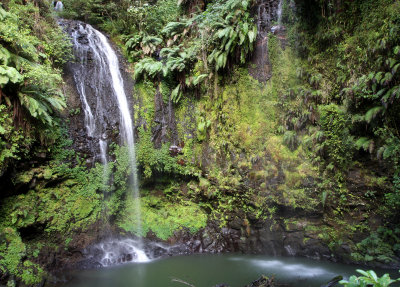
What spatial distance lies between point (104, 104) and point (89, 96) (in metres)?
0.59

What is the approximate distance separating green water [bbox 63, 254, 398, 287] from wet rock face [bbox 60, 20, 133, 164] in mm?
3736

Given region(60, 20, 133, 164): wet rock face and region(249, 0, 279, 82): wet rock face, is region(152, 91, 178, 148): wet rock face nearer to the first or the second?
region(60, 20, 133, 164): wet rock face

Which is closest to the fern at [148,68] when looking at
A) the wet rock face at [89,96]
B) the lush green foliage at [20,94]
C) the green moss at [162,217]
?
the wet rock face at [89,96]

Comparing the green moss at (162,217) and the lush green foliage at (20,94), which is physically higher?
the lush green foliage at (20,94)

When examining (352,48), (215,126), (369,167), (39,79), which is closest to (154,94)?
(215,126)

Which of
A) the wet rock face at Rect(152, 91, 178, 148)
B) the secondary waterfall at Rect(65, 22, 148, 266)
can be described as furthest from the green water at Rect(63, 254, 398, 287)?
the wet rock face at Rect(152, 91, 178, 148)

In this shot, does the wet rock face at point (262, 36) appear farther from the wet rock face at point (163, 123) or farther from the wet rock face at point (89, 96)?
the wet rock face at point (89, 96)

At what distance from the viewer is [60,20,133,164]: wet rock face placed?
29.0 ft

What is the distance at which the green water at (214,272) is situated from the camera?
248 inches

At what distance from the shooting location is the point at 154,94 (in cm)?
1027

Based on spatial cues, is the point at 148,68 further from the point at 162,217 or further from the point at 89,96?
the point at 162,217

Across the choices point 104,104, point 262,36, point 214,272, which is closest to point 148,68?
point 104,104

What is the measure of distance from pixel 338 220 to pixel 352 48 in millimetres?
4930

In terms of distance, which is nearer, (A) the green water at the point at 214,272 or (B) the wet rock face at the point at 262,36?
(A) the green water at the point at 214,272
